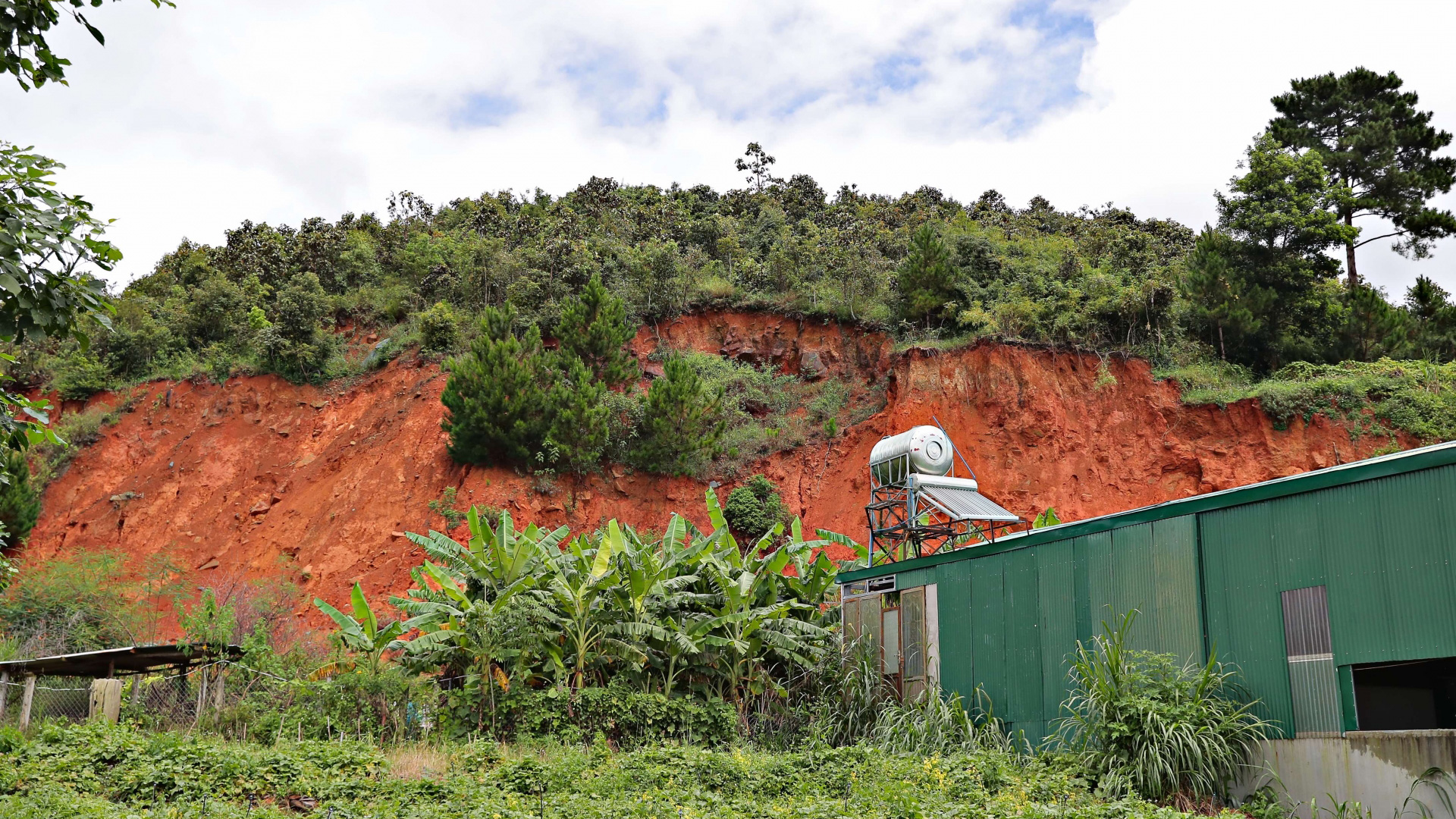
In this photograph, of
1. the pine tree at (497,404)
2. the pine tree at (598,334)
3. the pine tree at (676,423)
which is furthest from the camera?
the pine tree at (598,334)

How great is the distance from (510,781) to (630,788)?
1391 mm

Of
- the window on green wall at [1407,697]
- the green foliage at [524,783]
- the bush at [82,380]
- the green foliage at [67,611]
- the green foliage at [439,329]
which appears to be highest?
the green foliage at [439,329]

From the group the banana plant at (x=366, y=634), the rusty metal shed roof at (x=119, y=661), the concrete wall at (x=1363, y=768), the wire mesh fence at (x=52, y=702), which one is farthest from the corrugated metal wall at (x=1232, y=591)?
the wire mesh fence at (x=52, y=702)

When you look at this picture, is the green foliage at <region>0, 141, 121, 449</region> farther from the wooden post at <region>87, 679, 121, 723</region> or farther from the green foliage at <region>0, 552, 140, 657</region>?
the green foliage at <region>0, 552, 140, 657</region>

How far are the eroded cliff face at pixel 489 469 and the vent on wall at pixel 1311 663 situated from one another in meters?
16.9

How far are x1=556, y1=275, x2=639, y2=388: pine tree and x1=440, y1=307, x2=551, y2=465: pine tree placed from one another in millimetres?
1522

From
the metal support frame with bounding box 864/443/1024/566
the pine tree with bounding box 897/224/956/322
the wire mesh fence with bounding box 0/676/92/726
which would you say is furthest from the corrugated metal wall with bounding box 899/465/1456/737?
the pine tree with bounding box 897/224/956/322

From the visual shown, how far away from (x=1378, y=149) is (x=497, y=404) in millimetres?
26568

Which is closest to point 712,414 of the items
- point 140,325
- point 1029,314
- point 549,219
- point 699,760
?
point 1029,314

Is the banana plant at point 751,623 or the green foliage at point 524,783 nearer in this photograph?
the green foliage at point 524,783

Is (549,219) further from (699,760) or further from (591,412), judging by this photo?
(699,760)

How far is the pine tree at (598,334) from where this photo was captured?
31406 millimetres

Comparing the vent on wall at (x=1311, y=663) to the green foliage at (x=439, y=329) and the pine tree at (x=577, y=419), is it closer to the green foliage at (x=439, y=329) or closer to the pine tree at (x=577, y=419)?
the pine tree at (x=577, y=419)

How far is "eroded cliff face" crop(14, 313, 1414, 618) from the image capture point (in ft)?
94.8
